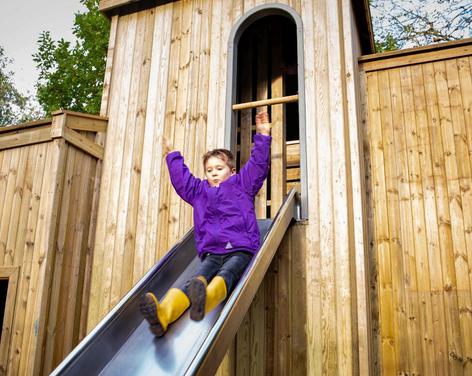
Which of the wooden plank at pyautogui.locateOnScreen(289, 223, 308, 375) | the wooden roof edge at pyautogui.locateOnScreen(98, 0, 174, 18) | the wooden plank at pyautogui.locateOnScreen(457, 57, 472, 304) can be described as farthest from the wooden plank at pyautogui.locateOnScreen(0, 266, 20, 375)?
the wooden plank at pyautogui.locateOnScreen(457, 57, 472, 304)

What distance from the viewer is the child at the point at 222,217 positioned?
2.68 m

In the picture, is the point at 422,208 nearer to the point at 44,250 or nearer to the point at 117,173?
the point at 117,173

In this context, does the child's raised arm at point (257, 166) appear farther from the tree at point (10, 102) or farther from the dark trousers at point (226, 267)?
the tree at point (10, 102)

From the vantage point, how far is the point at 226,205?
10.7 ft

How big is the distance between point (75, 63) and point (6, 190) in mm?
10009

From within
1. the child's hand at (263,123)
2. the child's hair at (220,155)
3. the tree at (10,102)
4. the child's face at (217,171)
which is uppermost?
the tree at (10,102)

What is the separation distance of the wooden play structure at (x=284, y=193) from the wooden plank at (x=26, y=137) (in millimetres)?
17

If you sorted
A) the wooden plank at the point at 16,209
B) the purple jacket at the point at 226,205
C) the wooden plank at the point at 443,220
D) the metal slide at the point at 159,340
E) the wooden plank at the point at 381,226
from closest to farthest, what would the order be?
the metal slide at the point at 159,340
the purple jacket at the point at 226,205
the wooden plank at the point at 443,220
the wooden plank at the point at 381,226
the wooden plank at the point at 16,209

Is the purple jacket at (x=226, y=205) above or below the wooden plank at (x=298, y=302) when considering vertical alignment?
above

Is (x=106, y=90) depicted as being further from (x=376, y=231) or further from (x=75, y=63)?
(x=75, y=63)

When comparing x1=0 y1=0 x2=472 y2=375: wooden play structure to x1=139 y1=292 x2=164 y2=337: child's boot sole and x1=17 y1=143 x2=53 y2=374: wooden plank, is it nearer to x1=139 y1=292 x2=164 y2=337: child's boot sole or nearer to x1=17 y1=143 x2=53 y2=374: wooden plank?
x1=17 y1=143 x2=53 y2=374: wooden plank

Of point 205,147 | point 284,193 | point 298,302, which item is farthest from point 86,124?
point 298,302

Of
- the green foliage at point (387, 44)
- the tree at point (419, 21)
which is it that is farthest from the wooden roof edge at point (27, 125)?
the tree at point (419, 21)

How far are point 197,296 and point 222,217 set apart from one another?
92 centimetres
